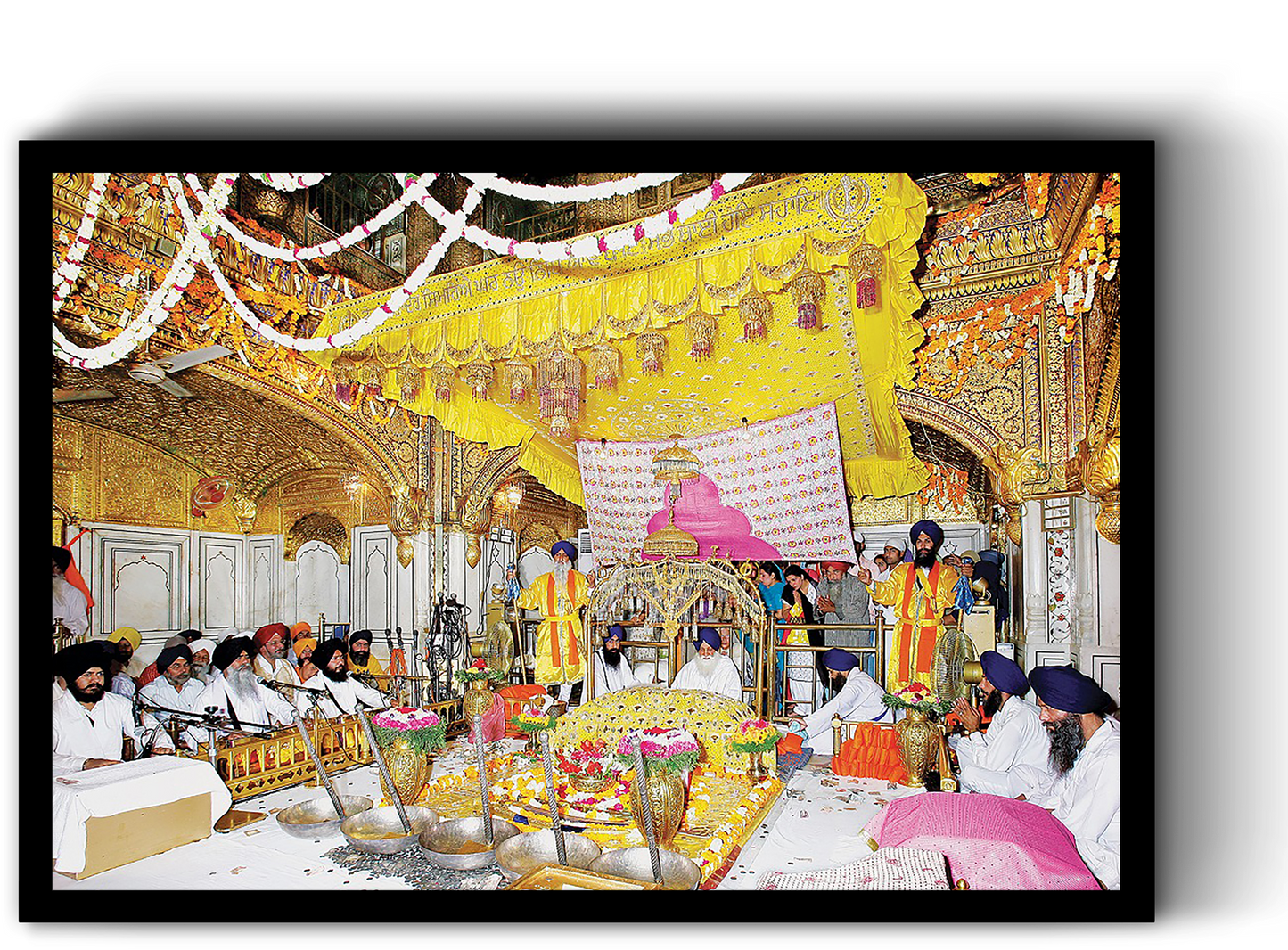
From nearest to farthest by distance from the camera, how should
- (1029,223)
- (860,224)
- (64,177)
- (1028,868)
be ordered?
(1028,868) → (860,224) → (64,177) → (1029,223)

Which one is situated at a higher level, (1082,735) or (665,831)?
(1082,735)

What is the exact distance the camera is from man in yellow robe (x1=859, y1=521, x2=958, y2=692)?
668cm

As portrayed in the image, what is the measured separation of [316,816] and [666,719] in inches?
91.5

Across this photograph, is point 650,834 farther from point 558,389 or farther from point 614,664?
point 614,664

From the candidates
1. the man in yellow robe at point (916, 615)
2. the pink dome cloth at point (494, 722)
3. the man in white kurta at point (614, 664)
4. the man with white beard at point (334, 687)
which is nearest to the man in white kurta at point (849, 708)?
the man in yellow robe at point (916, 615)

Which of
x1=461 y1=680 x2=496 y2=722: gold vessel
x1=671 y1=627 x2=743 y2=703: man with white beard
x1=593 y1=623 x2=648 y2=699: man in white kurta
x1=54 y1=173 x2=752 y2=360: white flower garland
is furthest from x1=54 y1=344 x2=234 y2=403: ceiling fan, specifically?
x1=671 y1=627 x2=743 y2=703: man with white beard

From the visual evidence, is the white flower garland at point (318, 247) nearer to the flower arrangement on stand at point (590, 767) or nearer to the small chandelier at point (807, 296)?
the small chandelier at point (807, 296)

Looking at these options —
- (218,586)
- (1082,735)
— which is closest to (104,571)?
(218,586)

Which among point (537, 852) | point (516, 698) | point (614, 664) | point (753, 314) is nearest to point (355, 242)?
point (753, 314)

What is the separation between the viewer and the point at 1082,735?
4.09 m

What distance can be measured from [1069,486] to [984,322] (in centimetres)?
155

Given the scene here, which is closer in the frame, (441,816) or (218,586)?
(441,816)

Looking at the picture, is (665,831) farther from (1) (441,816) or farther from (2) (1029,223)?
(2) (1029,223)

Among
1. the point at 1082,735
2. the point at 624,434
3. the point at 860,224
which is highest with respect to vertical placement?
the point at 860,224
